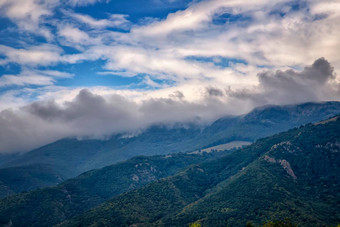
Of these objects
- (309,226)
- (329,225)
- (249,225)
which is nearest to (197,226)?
(249,225)

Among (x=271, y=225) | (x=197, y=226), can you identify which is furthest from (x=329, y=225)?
(x=197, y=226)

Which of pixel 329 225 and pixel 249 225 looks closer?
pixel 249 225

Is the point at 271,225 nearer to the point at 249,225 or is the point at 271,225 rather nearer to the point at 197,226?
the point at 249,225

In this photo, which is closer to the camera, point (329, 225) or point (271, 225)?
point (271, 225)

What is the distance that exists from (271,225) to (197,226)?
51.6 metres

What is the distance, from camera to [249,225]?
169 m

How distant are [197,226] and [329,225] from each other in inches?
3153

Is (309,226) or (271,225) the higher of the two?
(271,225)

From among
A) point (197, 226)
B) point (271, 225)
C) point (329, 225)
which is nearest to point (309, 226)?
point (329, 225)

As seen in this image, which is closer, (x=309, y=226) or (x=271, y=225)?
(x=271, y=225)

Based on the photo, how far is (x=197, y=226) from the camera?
199000 mm

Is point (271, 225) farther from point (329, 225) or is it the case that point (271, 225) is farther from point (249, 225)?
point (329, 225)

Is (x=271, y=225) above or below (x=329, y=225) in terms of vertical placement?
above

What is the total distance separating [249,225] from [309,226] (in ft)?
161
